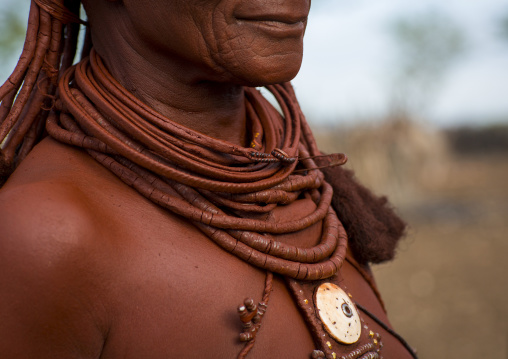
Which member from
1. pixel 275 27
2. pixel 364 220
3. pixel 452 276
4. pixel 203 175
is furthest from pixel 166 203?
pixel 452 276

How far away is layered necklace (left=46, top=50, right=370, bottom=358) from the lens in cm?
148

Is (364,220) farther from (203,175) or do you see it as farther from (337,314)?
(203,175)

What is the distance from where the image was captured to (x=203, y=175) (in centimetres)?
→ 154

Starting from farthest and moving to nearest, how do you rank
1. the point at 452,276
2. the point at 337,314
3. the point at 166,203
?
the point at 452,276 → the point at 337,314 → the point at 166,203

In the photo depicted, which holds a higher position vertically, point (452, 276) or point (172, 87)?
point (172, 87)

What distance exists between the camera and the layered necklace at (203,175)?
148 cm

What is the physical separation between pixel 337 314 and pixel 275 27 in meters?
0.77

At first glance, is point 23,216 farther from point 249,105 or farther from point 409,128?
point 409,128

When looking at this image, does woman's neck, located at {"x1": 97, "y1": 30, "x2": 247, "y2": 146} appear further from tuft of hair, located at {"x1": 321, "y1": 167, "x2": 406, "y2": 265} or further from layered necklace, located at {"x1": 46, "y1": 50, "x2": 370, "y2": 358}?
tuft of hair, located at {"x1": 321, "y1": 167, "x2": 406, "y2": 265}

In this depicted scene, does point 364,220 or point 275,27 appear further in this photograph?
point 364,220

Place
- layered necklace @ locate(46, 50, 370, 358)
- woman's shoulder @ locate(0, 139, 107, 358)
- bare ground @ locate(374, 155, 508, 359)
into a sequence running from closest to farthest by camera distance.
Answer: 1. woman's shoulder @ locate(0, 139, 107, 358)
2. layered necklace @ locate(46, 50, 370, 358)
3. bare ground @ locate(374, 155, 508, 359)

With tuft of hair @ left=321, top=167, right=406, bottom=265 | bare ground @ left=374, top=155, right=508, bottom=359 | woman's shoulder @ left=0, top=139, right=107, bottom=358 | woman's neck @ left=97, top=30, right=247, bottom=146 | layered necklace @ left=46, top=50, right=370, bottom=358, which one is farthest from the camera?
bare ground @ left=374, top=155, right=508, bottom=359

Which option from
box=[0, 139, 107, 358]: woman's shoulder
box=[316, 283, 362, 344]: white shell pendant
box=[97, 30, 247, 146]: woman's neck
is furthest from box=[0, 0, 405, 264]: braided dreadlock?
box=[316, 283, 362, 344]: white shell pendant

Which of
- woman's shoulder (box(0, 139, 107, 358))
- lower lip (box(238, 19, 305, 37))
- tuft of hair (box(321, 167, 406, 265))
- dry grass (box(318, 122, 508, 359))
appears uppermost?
lower lip (box(238, 19, 305, 37))
